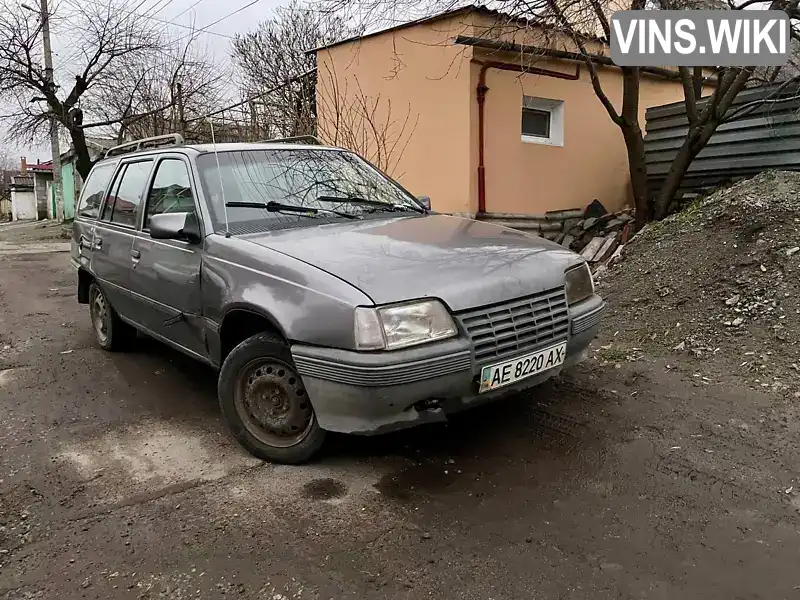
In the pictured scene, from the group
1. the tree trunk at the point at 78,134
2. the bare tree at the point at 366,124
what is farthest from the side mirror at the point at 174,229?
the tree trunk at the point at 78,134

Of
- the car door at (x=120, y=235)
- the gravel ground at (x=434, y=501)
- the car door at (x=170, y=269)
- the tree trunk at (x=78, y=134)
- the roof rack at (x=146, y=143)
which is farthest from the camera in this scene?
the tree trunk at (x=78, y=134)

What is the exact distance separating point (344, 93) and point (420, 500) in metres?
8.86

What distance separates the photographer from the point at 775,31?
6.84 meters

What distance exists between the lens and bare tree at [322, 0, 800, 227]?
6.96m

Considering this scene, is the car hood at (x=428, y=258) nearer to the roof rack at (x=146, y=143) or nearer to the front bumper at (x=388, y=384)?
the front bumper at (x=388, y=384)

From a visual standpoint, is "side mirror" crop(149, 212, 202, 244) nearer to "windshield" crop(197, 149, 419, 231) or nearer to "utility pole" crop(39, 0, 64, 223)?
"windshield" crop(197, 149, 419, 231)

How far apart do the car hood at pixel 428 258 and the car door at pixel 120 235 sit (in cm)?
159

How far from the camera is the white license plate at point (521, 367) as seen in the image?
3.12 meters

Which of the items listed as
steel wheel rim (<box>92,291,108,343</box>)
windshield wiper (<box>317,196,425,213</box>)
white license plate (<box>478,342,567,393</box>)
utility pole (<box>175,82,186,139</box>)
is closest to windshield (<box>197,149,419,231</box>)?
windshield wiper (<box>317,196,425,213</box>)

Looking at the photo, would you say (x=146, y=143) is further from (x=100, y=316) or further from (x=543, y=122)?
(x=543, y=122)

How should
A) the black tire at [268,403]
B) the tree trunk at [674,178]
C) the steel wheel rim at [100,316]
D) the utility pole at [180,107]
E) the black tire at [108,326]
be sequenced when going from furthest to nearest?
the utility pole at [180,107] → the tree trunk at [674,178] → the steel wheel rim at [100,316] → the black tire at [108,326] → the black tire at [268,403]

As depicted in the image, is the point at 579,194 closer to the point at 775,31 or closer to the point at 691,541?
the point at 775,31

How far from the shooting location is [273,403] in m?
3.45

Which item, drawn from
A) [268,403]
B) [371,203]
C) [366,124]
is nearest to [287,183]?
[371,203]
